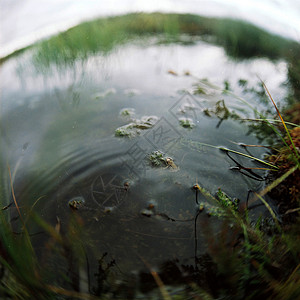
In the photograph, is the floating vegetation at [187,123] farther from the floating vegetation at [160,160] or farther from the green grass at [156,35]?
the green grass at [156,35]

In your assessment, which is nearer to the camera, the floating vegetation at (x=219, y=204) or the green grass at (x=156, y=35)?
the floating vegetation at (x=219, y=204)

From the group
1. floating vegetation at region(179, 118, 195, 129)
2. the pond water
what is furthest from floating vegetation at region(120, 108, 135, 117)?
floating vegetation at region(179, 118, 195, 129)

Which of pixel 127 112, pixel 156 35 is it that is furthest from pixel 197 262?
pixel 156 35

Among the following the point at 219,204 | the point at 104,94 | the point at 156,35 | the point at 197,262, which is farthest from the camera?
the point at 156,35

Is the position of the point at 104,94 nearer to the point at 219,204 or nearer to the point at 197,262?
the point at 219,204

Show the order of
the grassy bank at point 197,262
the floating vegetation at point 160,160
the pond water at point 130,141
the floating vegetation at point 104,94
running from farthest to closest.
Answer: the floating vegetation at point 104,94 < the floating vegetation at point 160,160 < the pond water at point 130,141 < the grassy bank at point 197,262

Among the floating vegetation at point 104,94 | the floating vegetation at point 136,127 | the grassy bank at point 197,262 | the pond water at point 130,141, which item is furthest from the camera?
the floating vegetation at point 104,94

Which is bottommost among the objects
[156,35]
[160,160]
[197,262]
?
[197,262]

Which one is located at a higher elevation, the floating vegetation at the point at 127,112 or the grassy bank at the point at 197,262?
the floating vegetation at the point at 127,112

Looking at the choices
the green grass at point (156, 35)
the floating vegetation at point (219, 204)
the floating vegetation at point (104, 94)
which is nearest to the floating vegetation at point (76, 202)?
the floating vegetation at point (219, 204)
